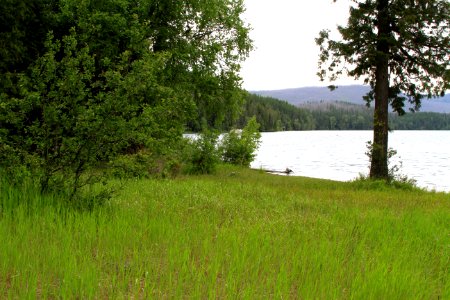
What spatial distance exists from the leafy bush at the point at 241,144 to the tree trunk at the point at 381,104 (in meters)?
17.4

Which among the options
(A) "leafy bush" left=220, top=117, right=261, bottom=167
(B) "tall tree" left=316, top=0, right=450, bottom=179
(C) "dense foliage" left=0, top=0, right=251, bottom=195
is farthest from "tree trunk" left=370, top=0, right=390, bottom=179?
(A) "leafy bush" left=220, top=117, right=261, bottom=167

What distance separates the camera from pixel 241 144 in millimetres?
36906

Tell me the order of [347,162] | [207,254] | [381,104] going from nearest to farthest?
[207,254] < [381,104] < [347,162]

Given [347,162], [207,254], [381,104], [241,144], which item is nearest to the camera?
[207,254]

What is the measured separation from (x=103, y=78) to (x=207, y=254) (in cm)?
1705

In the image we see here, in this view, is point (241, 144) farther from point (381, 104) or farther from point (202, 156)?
point (381, 104)

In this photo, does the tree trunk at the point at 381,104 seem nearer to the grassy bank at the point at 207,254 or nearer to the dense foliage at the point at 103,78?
the dense foliage at the point at 103,78

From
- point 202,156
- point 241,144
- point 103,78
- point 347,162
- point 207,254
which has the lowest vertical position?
point 347,162

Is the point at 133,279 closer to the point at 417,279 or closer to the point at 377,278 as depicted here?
the point at 377,278

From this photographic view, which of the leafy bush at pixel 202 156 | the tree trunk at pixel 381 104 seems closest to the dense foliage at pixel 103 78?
the leafy bush at pixel 202 156

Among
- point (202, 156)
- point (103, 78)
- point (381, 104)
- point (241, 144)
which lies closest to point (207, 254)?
point (381, 104)

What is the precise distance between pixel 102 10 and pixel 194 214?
658 inches

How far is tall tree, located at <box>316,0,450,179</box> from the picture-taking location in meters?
18.8

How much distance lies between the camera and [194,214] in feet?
26.5
